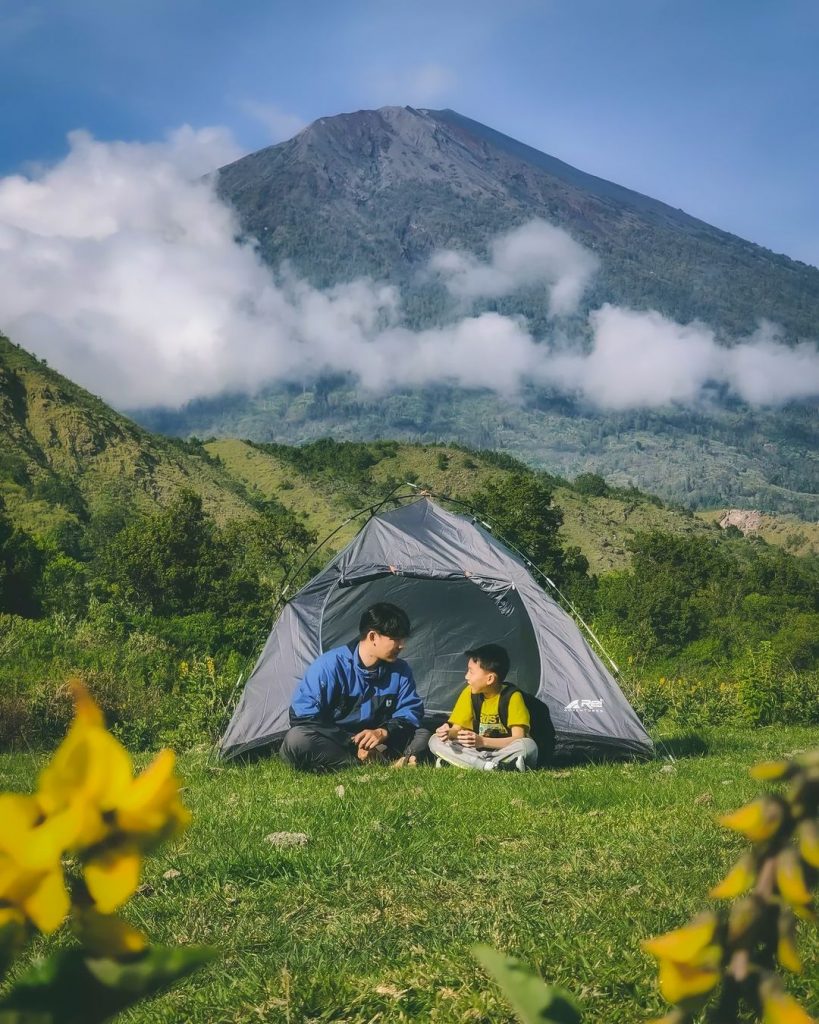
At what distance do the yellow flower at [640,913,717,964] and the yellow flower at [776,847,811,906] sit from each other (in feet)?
0.16

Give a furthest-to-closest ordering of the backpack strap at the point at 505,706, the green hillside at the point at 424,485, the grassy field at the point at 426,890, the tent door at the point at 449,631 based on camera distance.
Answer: the green hillside at the point at 424,485 < the tent door at the point at 449,631 < the backpack strap at the point at 505,706 < the grassy field at the point at 426,890

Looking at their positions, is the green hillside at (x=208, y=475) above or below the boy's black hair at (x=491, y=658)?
above

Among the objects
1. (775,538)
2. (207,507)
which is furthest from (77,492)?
(775,538)

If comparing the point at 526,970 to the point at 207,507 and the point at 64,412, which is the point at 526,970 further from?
the point at 64,412

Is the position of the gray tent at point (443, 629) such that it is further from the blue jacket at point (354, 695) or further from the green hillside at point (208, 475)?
the green hillside at point (208, 475)

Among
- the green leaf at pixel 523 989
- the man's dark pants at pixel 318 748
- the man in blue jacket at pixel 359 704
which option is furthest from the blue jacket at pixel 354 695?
the green leaf at pixel 523 989

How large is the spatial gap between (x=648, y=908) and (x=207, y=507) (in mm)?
58227

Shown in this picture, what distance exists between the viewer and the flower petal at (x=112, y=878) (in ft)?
1.54

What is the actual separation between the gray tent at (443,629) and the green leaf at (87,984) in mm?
7355

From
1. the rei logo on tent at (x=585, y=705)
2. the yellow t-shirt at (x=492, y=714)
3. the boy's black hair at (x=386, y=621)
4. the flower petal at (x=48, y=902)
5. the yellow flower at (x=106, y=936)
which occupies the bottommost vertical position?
the yellow t-shirt at (x=492, y=714)

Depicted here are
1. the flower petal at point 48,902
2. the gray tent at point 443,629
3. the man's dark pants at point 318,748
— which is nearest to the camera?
the flower petal at point 48,902

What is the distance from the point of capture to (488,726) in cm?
744

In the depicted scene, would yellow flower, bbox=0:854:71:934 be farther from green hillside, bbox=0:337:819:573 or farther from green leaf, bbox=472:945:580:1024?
green hillside, bbox=0:337:819:573

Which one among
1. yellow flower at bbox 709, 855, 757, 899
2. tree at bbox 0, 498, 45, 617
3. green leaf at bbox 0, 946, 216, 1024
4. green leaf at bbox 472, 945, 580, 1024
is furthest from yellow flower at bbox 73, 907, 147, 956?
tree at bbox 0, 498, 45, 617
